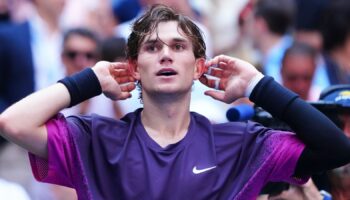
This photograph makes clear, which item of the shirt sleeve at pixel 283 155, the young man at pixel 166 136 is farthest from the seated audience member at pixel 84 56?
the shirt sleeve at pixel 283 155

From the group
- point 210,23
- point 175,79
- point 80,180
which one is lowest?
point 210,23

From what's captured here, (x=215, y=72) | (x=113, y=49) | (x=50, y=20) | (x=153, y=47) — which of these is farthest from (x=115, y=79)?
(x=50, y=20)

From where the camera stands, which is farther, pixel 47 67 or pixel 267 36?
pixel 267 36

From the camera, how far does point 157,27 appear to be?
5.73 metres

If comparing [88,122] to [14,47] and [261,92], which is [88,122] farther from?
[14,47]

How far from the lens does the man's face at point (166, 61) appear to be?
222 inches

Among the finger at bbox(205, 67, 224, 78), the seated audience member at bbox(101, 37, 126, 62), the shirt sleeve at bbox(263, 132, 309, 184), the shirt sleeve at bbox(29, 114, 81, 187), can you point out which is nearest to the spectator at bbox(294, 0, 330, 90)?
the seated audience member at bbox(101, 37, 126, 62)

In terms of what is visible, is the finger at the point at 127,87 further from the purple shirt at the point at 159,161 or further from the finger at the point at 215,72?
the finger at the point at 215,72

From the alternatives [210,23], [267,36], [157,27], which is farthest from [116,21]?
[157,27]

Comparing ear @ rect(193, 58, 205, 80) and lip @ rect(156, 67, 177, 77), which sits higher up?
lip @ rect(156, 67, 177, 77)

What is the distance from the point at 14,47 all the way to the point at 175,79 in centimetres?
377

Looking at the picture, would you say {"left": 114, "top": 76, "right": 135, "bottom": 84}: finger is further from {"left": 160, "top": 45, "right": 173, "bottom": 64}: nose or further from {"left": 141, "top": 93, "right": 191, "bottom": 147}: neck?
{"left": 160, "top": 45, "right": 173, "bottom": 64}: nose

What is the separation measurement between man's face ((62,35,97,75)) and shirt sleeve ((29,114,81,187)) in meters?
3.64

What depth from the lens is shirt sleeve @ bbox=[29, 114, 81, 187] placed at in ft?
18.1
